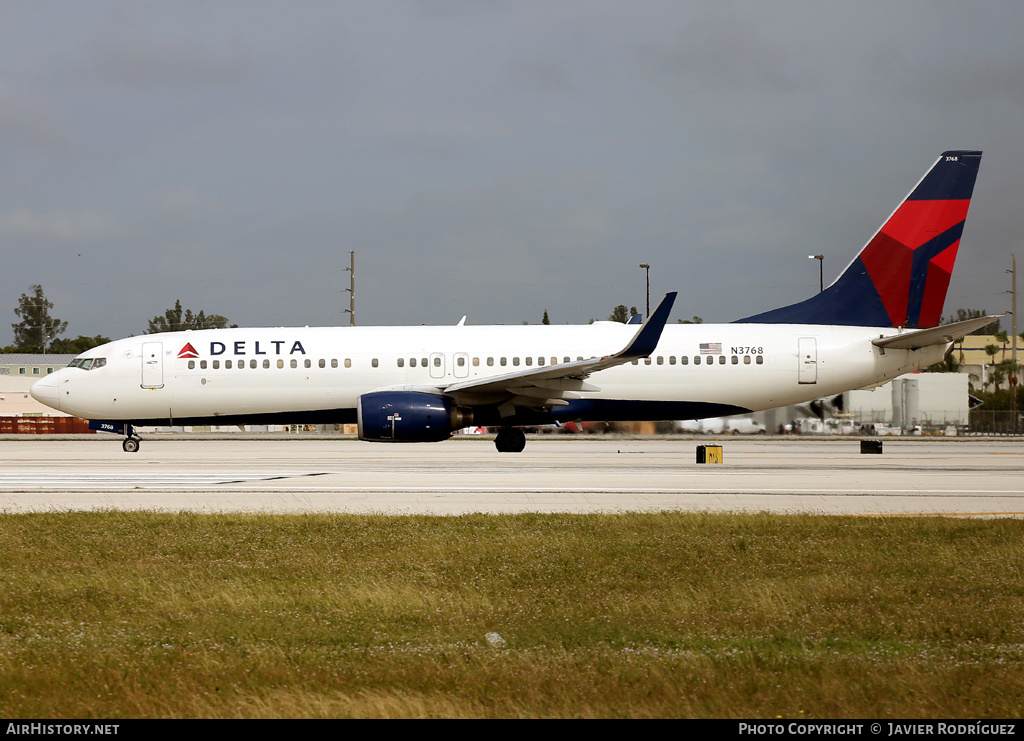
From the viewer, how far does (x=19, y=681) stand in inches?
227

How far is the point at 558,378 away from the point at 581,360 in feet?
4.48

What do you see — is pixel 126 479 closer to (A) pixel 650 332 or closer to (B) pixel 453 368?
(B) pixel 453 368

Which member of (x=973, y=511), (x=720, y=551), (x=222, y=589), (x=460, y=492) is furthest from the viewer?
(x=460, y=492)

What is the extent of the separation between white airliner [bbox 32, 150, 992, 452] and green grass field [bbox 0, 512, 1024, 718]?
50.4 ft

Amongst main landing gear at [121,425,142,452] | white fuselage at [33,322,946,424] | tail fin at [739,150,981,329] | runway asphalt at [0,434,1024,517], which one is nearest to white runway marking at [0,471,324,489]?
runway asphalt at [0,434,1024,517]

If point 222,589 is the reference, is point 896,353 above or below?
above

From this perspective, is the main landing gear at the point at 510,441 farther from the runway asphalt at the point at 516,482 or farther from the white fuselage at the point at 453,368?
the white fuselage at the point at 453,368

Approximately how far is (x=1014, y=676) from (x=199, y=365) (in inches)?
1027

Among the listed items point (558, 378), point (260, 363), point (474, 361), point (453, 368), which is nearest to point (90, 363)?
point (260, 363)

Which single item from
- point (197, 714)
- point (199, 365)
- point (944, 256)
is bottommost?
point (197, 714)

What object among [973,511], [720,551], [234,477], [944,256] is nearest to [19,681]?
[720,551]

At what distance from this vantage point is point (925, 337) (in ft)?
86.7

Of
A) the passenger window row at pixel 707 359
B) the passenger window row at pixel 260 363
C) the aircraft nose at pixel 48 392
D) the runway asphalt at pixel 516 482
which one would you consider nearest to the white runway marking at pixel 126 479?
the runway asphalt at pixel 516 482
